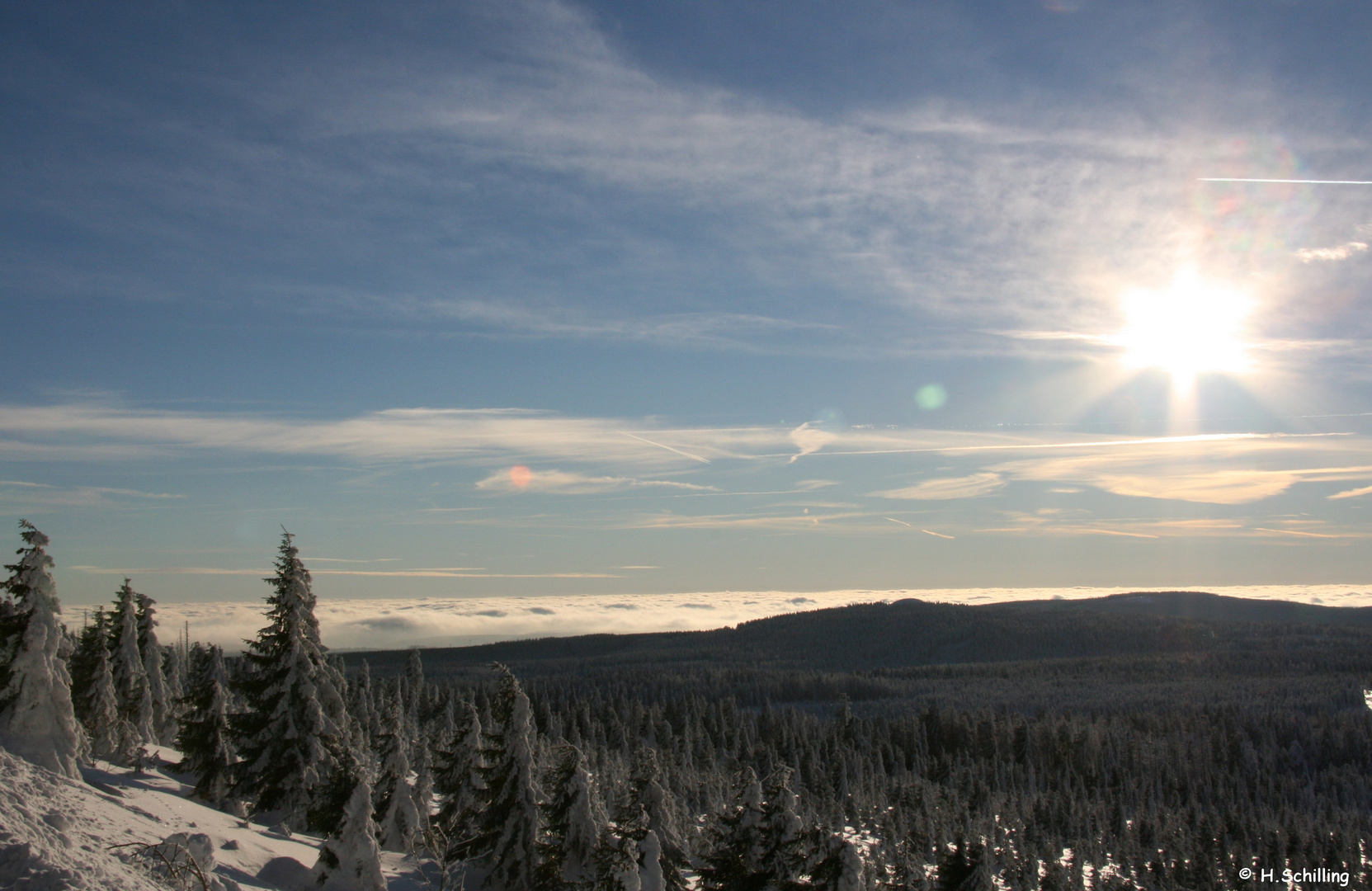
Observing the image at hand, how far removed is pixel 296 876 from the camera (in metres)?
24.0

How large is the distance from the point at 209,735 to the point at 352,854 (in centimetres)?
1641

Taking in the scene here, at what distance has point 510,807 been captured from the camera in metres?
30.7

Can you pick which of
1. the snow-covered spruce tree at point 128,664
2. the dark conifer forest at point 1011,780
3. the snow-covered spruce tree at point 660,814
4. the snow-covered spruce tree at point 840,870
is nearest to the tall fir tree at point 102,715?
the snow-covered spruce tree at point 128,664

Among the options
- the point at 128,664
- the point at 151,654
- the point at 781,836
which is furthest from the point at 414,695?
the point at 781,836

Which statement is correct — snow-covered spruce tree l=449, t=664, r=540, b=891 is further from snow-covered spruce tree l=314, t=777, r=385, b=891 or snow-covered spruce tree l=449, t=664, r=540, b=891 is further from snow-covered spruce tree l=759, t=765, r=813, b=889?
snow-covered spruce tree l=759, t=765, r=813, b=889

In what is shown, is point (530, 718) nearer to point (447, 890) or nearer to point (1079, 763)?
point (447, 890)

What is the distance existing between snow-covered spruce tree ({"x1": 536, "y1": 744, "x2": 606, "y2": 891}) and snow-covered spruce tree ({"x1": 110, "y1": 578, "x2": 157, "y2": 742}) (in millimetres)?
32929

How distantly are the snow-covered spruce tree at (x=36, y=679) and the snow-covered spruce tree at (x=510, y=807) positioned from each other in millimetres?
12254

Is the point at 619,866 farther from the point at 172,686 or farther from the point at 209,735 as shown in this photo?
the point at 172,686

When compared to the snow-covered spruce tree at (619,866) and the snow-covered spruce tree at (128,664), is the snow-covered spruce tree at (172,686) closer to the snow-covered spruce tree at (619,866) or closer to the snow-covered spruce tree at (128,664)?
the snow-covered spruce tree at (128,664)

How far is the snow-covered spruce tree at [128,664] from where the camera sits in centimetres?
5053

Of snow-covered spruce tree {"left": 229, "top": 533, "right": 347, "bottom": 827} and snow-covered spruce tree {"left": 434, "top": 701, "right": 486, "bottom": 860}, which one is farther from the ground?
snow-covered spruce tree {"left": 229, "top": 533, "right": 347, "bottom": 827}

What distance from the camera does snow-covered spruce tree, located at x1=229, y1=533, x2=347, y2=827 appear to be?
31.9 meters

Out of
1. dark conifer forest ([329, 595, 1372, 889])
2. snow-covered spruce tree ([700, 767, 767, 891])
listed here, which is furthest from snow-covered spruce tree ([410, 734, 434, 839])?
snow-covered spruce tree ([700, 767, 767, 891])
